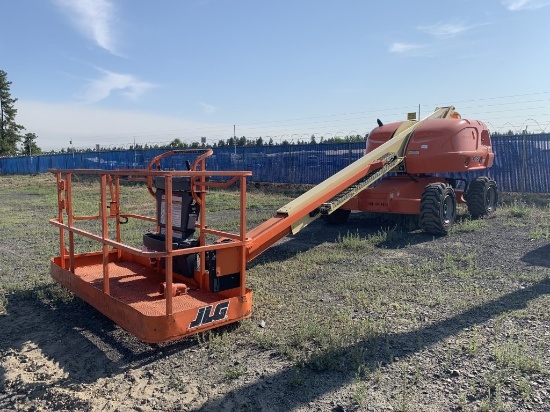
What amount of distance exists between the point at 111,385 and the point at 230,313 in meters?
1.27

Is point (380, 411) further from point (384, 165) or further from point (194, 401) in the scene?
point (384, 165)

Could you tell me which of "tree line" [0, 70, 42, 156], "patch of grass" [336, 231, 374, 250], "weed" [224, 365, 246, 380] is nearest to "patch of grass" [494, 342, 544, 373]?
"weed" [224, 365, 246, 380]

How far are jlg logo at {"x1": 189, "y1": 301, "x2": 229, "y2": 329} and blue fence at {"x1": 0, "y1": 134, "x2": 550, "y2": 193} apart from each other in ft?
40.0

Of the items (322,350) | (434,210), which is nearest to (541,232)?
(434,210)

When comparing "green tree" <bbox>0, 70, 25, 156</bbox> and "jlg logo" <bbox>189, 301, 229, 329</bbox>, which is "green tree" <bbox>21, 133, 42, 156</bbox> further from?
"jlg logo" <bbox>189, 301, 229, 329</bbox>

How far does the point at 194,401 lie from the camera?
3.57 m

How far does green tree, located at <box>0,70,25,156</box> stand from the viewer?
5775 centimetres

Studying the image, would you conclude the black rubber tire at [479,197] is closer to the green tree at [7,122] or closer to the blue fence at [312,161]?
the blue fence at [312,161]

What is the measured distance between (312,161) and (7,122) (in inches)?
2012

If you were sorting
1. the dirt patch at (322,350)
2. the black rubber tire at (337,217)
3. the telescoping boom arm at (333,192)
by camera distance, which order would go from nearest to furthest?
the dirt patch at (322,350)
the telescoping boom arm at (333,192)
the black rubber tire at (337,217)

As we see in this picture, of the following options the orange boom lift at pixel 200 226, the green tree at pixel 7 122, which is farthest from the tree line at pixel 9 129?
the orange boom lift at pixel 200 226

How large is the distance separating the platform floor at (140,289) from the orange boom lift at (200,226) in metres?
0.01

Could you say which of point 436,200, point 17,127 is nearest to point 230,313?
point 436,200

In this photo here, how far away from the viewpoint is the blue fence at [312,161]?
14.7 meters
